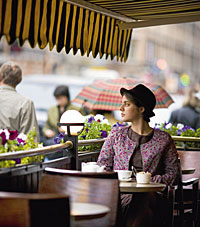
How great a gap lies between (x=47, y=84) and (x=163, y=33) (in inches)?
1277

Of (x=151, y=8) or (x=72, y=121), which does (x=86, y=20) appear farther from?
(x=72, y=121)

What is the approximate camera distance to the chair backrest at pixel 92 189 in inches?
143

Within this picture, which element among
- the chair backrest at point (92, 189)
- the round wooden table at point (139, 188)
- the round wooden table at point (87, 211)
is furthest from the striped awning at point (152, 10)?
the round wooden table at point (87, 211)

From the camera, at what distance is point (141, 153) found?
491 centimetres

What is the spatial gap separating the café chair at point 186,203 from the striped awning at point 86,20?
5.93 ft

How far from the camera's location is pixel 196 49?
5744 cm

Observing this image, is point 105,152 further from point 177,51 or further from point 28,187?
point 177,51

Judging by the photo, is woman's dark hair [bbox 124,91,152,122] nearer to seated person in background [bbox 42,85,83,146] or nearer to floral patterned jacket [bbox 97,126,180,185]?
floral patterned jacket [bbox 97,126,180,185]

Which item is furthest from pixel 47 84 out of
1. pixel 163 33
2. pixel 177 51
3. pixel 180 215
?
pixel 177 51

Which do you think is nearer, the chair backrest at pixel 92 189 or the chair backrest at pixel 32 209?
the chair backrest at pixel 32 209

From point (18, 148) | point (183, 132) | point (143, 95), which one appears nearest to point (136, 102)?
point (143, 95)

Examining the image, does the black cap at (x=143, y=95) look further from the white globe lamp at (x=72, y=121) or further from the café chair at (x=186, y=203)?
the café chair at (x=186, y=203)

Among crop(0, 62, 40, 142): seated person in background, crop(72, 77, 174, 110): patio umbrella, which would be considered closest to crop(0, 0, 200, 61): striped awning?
crop(0, 62, 40, 142): seated person in background

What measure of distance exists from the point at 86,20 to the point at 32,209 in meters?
3.13
